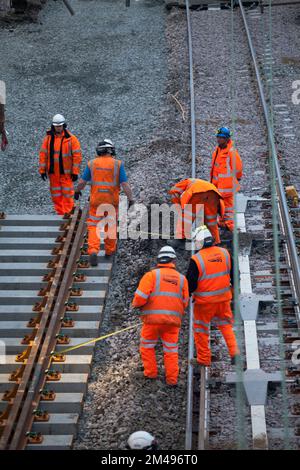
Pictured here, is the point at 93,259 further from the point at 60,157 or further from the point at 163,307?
the point at 163,307

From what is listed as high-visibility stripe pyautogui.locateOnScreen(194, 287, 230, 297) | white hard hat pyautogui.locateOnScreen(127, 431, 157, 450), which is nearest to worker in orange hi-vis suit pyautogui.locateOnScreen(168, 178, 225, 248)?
high-visibility stripe pyautogui.locateOnScreen(194, 287, 230, 297)

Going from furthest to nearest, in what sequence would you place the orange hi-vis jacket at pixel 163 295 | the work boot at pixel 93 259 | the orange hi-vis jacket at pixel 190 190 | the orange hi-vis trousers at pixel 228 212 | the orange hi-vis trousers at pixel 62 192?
the orange hi-vis trousers at pixel 62 192, the orange hi-vis trousers at pixel 228 212, the work boot at pixel 93 259, the orange hi-vis jacket at pixel 190 190, the orange hi-vis jacket at pixel 163 295

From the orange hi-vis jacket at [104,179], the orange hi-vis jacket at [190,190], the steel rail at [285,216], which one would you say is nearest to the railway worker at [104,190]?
the orange hi-vis jacket at [104,179]

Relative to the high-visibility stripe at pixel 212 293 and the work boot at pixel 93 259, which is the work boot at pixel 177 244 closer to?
the work boot at pixel 93 259

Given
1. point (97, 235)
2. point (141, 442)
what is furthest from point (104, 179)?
point (141, 442)

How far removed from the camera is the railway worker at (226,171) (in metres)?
12.3

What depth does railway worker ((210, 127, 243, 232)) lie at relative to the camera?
1226cm

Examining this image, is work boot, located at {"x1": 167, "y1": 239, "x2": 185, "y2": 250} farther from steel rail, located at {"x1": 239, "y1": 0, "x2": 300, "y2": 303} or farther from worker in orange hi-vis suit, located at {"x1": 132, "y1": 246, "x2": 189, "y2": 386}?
worker in orange hi-vis suit, located at {"x1": 132, "y1": 246, "x2": 189, "y2": 386}

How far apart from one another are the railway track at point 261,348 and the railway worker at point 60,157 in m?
1.85

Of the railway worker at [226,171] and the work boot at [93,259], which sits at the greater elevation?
the railway worker at [226,171]

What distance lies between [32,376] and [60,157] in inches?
152

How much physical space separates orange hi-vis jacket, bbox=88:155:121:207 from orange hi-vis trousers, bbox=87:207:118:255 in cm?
17

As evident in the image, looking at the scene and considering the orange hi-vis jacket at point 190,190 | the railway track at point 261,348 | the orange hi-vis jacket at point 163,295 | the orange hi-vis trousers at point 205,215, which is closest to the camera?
the railway track at point 261,348

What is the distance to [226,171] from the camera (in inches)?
488
